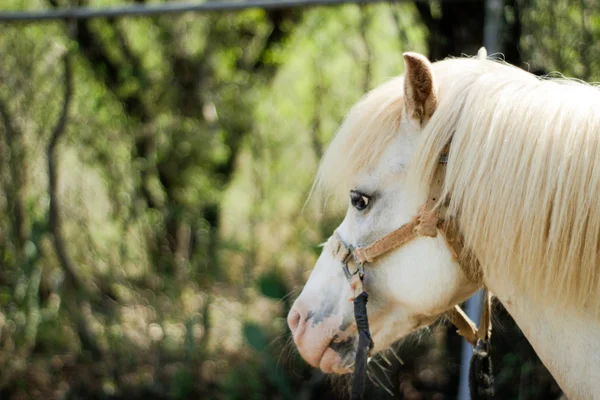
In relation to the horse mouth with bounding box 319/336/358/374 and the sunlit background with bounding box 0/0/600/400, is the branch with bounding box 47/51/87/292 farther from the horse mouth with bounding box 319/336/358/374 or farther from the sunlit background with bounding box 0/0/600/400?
the horse mouth with bounding box 319/336/358/374

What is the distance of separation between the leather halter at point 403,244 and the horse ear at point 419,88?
10 cm

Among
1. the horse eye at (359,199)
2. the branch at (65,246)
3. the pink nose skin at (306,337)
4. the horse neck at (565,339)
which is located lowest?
the branch at (65,246)

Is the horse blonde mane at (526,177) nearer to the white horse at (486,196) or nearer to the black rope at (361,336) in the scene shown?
the white horse at (486,196)

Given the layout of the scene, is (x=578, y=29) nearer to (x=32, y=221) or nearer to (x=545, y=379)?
(x=545, y=379)

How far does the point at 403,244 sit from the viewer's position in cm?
138

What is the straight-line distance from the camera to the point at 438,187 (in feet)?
4.33

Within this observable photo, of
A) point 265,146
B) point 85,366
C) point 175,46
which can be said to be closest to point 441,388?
point 265,146

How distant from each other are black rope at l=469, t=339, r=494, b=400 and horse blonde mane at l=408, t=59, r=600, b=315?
33cm

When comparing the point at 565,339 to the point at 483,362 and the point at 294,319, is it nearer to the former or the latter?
the point at 483,362

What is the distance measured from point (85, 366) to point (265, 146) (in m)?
1.75

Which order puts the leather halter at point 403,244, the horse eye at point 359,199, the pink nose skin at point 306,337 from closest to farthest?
the leather halter at point 403,244
the horse eye at point 359,199
the pink nose skin at point 306,337

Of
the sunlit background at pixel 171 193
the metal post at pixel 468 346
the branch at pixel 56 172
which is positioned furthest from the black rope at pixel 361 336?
the branch at pixel 56 172

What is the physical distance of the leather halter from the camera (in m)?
1.31

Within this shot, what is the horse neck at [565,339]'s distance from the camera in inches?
47.7
